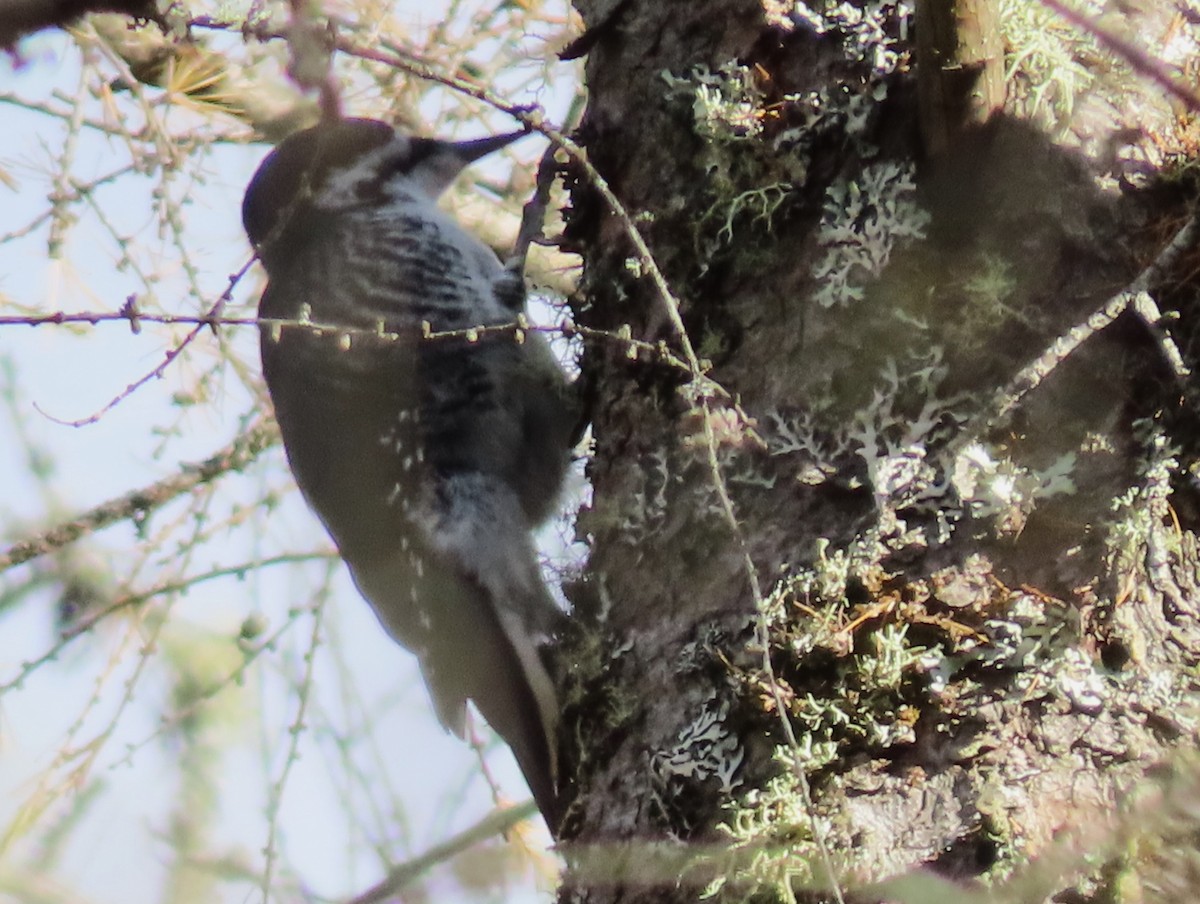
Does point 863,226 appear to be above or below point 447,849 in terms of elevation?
above

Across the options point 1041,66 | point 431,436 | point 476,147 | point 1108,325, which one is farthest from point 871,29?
point 476,147

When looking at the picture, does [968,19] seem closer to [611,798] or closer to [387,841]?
[611,798]

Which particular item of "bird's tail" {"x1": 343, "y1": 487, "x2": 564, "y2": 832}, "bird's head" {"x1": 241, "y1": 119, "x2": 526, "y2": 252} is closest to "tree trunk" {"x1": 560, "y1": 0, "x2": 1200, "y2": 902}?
"bird's tail" {"x1": 343, "y1": 487, "x2": 564, "y2": 832}

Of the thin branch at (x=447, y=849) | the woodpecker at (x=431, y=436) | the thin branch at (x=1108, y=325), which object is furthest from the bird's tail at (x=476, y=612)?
the thin branch at (x=1108, y=325)

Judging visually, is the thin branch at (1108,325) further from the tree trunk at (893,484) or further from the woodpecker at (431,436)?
the woodpecker at (431,436)

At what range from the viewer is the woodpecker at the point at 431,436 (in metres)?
2.41

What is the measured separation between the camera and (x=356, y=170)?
277 centimetres

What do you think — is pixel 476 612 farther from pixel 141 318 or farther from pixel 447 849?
pixel 141 318

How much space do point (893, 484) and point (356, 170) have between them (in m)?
1.73

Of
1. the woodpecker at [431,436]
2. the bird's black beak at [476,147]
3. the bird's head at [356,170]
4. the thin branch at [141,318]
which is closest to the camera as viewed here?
the thin branch at [141,318]

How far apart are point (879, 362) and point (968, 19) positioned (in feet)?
1.21

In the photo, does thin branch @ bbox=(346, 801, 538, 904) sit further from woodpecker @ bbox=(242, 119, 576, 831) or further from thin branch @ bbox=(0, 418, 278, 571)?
thin branch @ bbox=(0, 418, 278, 571)

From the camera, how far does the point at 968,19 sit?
130cm

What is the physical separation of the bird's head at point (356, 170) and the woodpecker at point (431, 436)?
0.11 ft
